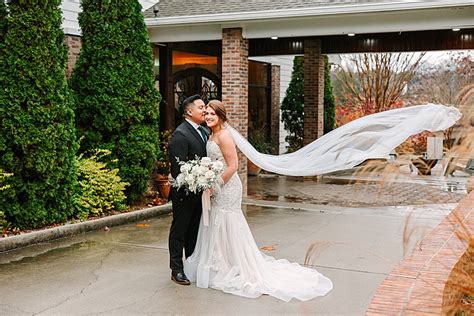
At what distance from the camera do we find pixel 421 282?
14.5ft

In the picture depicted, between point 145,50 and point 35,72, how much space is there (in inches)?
111

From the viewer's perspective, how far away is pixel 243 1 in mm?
13086

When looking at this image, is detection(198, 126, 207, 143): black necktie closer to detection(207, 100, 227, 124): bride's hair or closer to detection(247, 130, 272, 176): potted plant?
detection(207, 100, 227, 124): bride's hair

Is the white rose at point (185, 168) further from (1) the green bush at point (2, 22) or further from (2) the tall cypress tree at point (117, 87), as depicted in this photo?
(2) the tall cypress tree at point (117, 87)

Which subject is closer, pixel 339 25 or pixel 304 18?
pixel 304 18

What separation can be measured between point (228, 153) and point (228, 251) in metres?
1.09

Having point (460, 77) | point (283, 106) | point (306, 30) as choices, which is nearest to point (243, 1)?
point (306, 30)

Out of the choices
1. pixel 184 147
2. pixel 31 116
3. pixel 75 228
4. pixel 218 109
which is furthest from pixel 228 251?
pixel 31 116

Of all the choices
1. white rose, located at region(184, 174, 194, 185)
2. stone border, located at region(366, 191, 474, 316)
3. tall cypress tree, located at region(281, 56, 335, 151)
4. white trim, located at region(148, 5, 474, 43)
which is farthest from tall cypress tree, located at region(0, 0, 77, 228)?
tall cypress tree, located at region(281, 56, 335, 151)

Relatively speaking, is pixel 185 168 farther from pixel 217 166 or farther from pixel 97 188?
pixel 97 188

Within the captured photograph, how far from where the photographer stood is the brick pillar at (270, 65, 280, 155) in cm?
2092

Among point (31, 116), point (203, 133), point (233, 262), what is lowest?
point (233, 262)

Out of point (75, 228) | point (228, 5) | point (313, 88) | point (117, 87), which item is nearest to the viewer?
point (75, 228)

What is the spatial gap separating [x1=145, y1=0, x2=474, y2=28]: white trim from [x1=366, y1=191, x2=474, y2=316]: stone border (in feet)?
20.1
